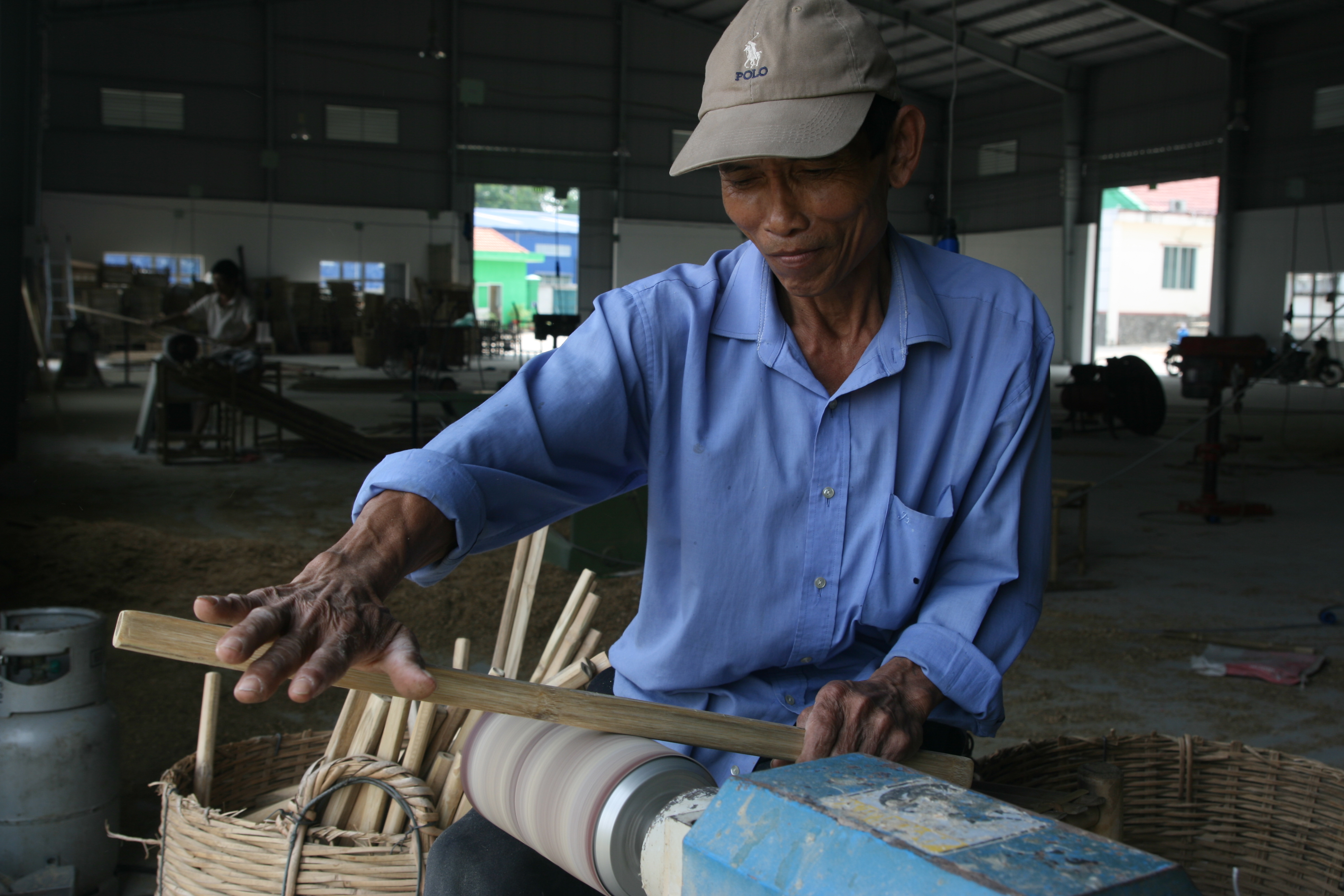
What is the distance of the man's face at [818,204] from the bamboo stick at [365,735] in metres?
1.17

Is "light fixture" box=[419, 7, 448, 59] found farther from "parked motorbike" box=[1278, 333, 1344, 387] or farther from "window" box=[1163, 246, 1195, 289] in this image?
"window" box=[1163, 246, 1195, 289]

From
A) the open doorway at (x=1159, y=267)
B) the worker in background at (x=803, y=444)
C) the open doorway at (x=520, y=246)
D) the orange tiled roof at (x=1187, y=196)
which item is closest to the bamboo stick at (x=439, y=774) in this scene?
the worker in background at (x=803, y=444)

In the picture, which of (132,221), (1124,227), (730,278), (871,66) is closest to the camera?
(871,66)

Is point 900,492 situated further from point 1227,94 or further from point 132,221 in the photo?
point 132,221

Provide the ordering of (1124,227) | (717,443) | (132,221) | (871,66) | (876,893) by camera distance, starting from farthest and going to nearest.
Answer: (1124,227) < (132,221) < (717,443) < (871,66) < (876,893)

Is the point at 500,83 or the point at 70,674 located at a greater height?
the point at 500,83

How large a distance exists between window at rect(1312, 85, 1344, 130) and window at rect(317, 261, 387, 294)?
1513 cm

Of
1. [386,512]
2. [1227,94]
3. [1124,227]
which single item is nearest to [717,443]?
[386,512]

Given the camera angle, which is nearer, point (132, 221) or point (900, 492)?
point (900, 492)

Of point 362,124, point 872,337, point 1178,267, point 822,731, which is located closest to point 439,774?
point 822,731

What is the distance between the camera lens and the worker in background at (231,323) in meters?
8.01

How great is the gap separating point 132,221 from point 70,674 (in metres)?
17.8

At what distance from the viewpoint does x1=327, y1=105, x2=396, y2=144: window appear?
17.7m

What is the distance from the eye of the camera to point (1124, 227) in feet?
80.2
